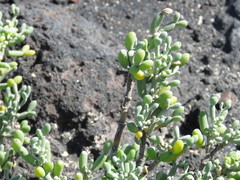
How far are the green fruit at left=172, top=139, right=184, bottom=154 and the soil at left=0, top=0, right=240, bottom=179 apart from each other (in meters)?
0.70

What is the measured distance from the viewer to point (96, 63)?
2.83m

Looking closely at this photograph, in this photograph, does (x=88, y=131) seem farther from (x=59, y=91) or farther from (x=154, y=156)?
(x=154, y=156)

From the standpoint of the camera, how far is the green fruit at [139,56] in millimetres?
1852

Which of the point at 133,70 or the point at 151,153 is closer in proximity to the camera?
the point at 133,70

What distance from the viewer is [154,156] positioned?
2006 mm

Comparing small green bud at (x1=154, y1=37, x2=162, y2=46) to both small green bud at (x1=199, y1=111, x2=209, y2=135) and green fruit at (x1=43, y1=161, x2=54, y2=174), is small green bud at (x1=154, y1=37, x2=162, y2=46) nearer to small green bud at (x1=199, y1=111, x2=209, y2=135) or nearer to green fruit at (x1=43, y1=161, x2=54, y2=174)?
small green bud at (x1=199, y1=111, x2=209, y2=135)

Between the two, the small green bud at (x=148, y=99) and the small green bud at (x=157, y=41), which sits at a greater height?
the small green bud at (x=157, y=41)

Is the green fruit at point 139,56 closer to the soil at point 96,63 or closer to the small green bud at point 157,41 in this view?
the small green bud at point 157,41

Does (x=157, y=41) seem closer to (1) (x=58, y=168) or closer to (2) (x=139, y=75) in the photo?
(2) (x=139, y=75)

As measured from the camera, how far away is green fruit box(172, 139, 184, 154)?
1888mm

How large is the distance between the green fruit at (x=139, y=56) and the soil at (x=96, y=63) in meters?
0.82

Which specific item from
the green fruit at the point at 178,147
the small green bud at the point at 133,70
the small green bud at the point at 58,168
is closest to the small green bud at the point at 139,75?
the small green bud at the point at 133,70

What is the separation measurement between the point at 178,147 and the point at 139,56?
0.35m

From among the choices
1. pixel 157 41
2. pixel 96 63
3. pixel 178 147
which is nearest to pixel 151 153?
pixel 178 147
